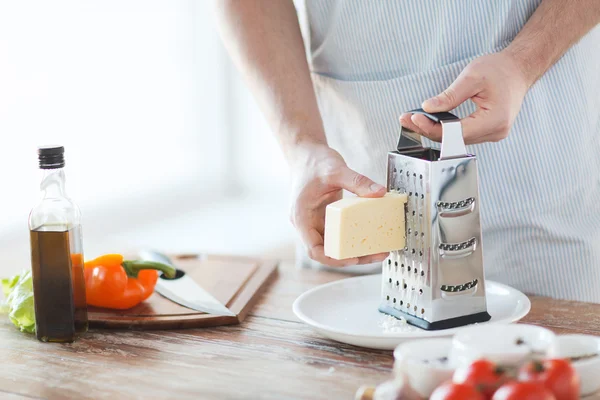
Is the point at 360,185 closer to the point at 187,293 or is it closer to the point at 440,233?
the point at 440,233

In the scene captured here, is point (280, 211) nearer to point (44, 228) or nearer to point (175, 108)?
point (175, 108)

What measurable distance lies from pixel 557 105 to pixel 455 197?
20.7 inches

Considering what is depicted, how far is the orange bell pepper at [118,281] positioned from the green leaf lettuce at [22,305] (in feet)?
0.40

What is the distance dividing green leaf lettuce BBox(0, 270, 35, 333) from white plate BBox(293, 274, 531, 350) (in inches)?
20.4

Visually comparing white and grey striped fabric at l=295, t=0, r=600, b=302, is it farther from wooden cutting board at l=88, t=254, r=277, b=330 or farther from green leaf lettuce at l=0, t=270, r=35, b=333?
green leaf lettuce at l=0, t=270, r=35, b=333

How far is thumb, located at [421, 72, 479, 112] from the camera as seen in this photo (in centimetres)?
137

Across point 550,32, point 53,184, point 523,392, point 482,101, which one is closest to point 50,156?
point 53,184

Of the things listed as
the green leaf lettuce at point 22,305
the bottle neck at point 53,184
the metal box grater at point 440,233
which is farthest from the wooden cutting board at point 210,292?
the metal box grater at point 440,233

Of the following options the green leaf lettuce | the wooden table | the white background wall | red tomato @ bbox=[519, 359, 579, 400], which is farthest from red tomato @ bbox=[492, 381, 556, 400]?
the white background wall

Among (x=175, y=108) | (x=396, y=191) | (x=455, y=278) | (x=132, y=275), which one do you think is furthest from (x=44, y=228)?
A: (x=175, y=108)

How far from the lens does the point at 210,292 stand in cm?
172

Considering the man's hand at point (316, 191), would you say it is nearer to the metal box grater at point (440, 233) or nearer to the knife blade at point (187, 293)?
the metal box grater at point (440, 233)

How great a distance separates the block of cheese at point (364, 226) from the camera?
4.52 feet

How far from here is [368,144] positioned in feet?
5.98
